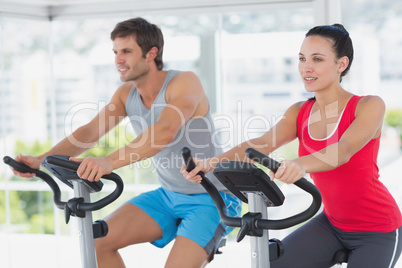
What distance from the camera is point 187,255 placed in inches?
90.8

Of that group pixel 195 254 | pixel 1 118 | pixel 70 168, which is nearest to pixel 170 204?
pixel 195 254

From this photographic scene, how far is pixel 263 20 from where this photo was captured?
12.7 ft

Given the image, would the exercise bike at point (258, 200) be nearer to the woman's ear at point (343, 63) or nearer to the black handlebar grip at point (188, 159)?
the black handlebar grip at point (188, 159)

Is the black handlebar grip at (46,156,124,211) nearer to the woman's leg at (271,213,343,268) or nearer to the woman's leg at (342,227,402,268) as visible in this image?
the woman's leg at (271,213,343,268)

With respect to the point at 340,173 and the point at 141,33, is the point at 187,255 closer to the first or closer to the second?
the point at 340,173

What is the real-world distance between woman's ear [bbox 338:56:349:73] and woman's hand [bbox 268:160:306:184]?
663 millimetres

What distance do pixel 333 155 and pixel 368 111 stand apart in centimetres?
29

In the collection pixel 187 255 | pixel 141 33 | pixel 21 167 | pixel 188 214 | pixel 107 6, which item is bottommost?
pixel 187 255

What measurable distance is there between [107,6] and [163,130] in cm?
192

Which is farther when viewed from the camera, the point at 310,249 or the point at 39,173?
the point at 39,173

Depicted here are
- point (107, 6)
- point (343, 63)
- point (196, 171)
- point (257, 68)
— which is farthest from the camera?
point (257, 68)

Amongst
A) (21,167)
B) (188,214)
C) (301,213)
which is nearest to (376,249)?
(301,213)

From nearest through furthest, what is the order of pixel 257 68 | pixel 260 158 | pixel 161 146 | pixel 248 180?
pixel 260 158 → pixel 248 180 → pixel 161 146 → pixel 257 68

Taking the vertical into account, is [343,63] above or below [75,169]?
above
